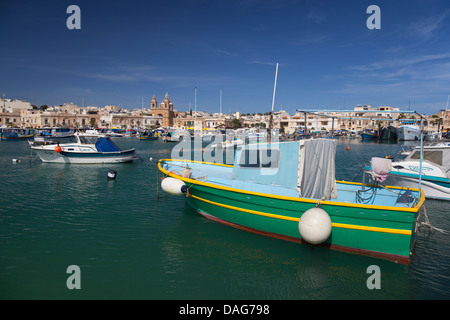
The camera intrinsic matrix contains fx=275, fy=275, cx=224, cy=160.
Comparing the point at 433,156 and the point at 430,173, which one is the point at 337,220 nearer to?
the point at 430,173

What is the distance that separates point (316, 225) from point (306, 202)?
885 mm

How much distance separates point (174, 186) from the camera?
38.4 feet

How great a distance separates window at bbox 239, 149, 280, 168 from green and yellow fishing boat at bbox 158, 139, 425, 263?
0.02 m

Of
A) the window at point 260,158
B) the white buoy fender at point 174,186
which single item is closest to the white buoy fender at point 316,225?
the window at point 260,158

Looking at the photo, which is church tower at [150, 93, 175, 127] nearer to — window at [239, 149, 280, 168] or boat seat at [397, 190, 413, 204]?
window at [239, 149, 280, 168]

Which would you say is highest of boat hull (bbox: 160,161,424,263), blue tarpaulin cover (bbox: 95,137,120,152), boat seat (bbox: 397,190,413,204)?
blue tarpaulin cover (bbox: 95,137,120,152)

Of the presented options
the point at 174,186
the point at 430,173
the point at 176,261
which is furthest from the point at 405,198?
the point at 174,186

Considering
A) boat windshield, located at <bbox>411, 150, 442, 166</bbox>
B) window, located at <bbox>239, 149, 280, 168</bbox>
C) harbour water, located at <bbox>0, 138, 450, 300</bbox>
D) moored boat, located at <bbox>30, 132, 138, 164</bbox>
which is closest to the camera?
harbour water, located at <bbox>0, 138, 450, 300</bbox>

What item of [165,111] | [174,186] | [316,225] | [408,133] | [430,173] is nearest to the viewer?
[316,225]

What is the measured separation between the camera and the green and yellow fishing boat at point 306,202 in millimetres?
8523

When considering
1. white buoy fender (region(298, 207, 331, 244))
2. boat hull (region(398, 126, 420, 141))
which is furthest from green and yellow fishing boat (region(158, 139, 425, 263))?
boat hull (region(398, 126, 420, 141))

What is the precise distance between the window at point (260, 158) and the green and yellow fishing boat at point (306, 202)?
2 centimetres

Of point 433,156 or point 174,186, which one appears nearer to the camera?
point 174,186

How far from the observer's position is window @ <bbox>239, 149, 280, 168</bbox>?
1106 cm
